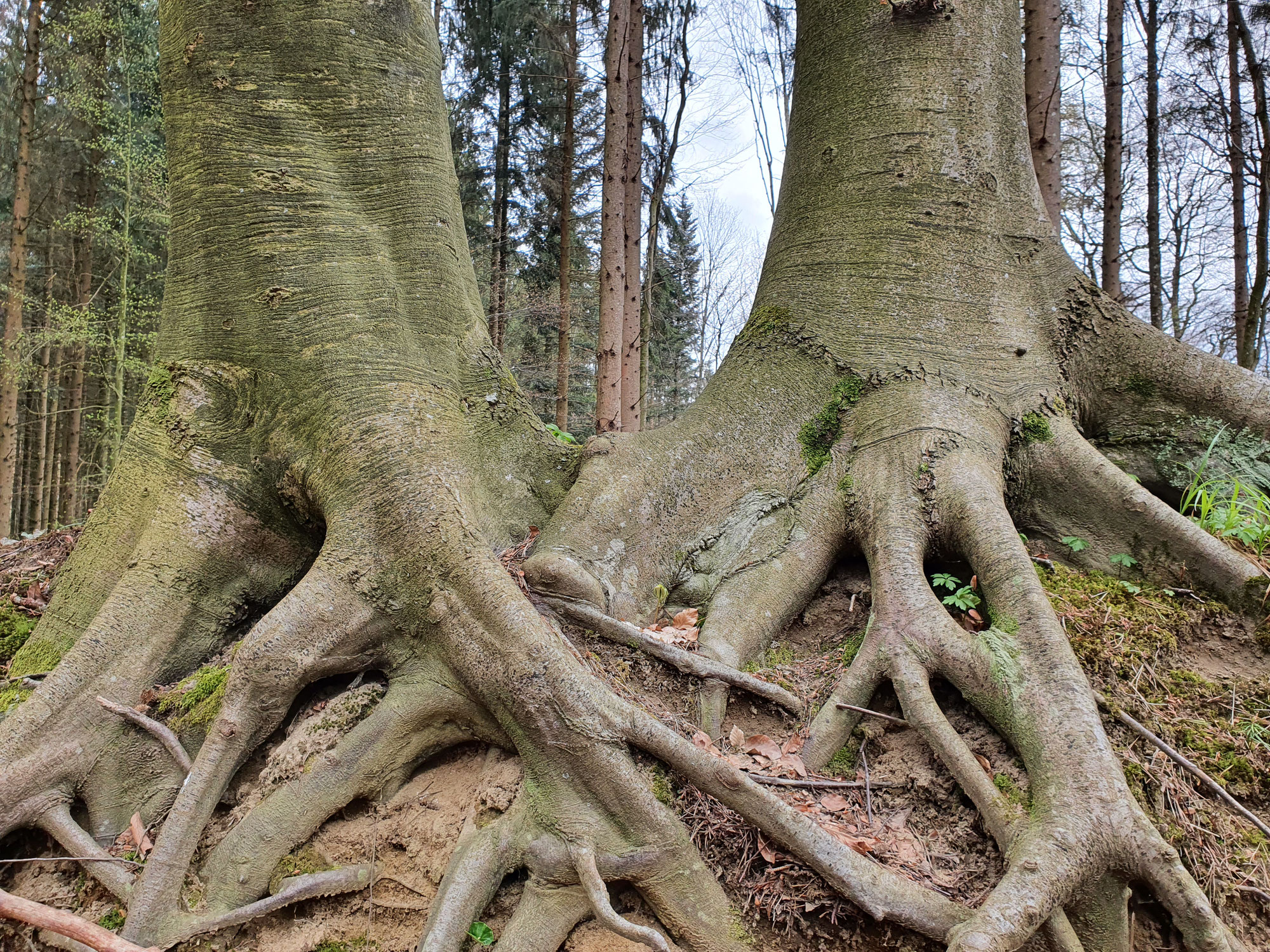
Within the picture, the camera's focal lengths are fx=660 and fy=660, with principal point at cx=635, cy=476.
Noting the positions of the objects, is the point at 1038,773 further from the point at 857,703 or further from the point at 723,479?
the point at 723,479

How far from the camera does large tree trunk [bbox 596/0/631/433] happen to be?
359 inches

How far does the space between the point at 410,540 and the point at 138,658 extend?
1.19 m

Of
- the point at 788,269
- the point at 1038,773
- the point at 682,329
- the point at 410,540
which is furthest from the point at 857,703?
the point at 682,329

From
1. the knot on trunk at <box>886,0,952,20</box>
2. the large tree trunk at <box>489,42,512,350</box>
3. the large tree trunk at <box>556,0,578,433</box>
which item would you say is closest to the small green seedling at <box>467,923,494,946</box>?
the knot on trunk at <box>886,0,952,20</box>

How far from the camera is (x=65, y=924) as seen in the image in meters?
1.69

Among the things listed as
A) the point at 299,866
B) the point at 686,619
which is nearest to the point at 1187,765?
the point at 686,619

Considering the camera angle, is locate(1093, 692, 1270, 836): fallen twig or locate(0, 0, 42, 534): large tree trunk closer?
locate(1093, 692, 1270, 836): fallen twig

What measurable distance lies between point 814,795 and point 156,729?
2.35 metres

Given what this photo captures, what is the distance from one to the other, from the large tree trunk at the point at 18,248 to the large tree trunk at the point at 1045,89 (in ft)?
48.0

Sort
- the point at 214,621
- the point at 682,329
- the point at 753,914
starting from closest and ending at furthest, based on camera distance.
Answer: the point at 753,914
the point at 214,621
the point at 682,329

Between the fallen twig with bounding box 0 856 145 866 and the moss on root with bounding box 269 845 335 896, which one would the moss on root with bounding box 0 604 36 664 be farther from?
the moss on root with bounding box 269 845 335 896

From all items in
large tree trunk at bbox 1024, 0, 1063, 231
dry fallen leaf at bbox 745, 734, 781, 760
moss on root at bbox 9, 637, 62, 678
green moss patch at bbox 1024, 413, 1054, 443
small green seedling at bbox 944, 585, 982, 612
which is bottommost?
dry fallen leaf at bbox 745, 734, 781, 760

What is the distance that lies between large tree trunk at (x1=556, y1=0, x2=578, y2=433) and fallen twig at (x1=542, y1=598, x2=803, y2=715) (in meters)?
11.2

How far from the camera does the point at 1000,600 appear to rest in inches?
95.7
